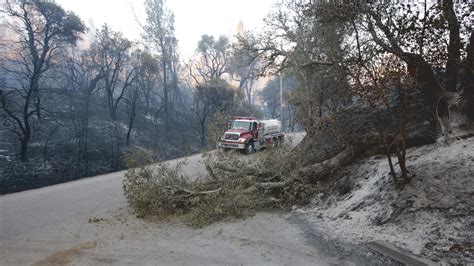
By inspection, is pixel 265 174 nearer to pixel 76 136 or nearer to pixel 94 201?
pixel 94 201

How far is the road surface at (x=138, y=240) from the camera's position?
586cm

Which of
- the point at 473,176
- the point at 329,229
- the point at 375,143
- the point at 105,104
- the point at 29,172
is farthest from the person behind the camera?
the point at 105,104

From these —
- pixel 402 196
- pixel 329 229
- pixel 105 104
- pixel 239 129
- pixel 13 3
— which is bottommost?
pixel 329 229

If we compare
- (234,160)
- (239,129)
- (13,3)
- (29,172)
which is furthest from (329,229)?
(13,3)

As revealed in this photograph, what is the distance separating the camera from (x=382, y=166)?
27.5 ft

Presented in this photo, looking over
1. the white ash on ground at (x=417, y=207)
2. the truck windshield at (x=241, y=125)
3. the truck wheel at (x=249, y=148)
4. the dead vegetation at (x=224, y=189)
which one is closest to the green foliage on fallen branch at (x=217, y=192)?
the dead vegetation at (x=224, y=189)

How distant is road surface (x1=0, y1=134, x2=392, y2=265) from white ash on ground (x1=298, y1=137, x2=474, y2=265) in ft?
3.38

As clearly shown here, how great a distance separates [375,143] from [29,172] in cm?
1954

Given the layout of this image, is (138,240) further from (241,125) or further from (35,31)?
(35,31)

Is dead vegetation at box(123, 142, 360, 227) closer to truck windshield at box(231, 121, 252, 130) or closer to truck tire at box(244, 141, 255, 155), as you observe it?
truck tire at box(244, 141, 255, 155)

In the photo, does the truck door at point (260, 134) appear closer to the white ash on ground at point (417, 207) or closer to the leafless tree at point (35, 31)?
the white ash on ground at point (417, 207)

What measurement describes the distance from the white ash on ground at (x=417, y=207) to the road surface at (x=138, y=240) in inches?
40.6

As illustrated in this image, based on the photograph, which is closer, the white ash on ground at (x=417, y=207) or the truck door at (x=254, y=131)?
the white ash on ground at (x=417, y=207)

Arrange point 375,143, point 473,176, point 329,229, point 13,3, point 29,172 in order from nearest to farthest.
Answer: point 473,176, point 329,229, point 375,143, point 29,172, point 13,3
